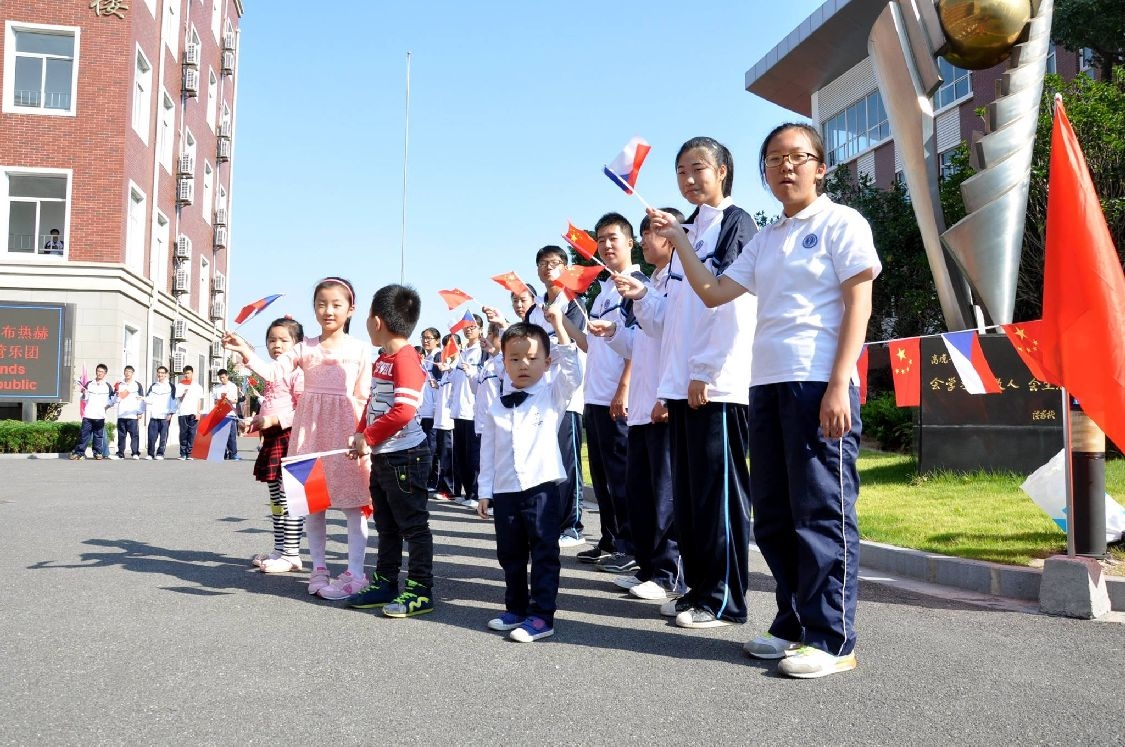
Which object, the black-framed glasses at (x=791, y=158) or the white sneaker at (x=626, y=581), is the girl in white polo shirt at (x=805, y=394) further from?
the white sneaker at (x=626, y=581)

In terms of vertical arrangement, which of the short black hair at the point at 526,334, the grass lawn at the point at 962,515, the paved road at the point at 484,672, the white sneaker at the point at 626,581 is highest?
the short black hair at the point at 526,334

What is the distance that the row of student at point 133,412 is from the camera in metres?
18.1

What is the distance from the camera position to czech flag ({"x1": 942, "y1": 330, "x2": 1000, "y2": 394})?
8617mm

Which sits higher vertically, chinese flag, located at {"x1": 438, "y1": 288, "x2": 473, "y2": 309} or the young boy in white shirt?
chinese flag, located at {"x1": 438, "y1": 288, "x2": 473, "y2": 309}

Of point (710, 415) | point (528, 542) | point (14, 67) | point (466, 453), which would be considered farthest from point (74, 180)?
point (710, 415)

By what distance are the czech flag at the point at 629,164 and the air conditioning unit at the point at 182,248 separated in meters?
27.3

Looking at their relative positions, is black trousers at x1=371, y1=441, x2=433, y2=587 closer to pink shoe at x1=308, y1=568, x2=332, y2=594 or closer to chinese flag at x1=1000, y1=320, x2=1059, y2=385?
pink shoe at x1=308, y1=568, x2=332, y2=594

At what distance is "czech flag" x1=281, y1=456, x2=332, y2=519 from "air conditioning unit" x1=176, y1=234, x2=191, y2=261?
26188 mm

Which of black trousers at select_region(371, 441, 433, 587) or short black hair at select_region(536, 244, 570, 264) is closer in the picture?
black trousers at select_region(371, 441, 433, 587)

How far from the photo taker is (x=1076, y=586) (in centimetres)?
456

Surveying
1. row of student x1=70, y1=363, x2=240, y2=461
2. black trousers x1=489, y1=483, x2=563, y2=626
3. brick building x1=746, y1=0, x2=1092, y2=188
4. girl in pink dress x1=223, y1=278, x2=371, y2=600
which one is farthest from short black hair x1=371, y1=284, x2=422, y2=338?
brick building x1=746, y1=0, x2=1092, y2=188

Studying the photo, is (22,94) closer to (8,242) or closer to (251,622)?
(8,242)

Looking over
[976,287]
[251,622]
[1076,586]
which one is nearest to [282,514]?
[251,622]

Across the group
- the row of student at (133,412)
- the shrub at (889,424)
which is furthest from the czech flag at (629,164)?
the row of student at (133,412)
